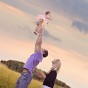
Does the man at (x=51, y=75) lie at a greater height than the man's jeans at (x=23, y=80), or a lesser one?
greater

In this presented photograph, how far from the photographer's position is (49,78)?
12.8 m

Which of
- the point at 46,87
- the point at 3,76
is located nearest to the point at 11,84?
the point at 3,76

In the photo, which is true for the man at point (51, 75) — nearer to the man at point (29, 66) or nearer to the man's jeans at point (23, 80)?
the man at point (29, 66)

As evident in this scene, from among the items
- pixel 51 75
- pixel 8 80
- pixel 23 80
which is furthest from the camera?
pixel 8 80

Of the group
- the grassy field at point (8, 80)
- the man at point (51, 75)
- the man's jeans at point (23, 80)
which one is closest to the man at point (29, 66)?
the man's jeans at point (23, 80)

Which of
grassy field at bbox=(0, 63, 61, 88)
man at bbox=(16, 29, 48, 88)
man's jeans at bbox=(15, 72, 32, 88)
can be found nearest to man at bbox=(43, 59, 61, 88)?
man at bbox=(16, 29, 48, 88)

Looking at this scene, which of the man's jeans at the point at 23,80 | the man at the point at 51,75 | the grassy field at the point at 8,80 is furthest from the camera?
the grassy field at the point at 8,80

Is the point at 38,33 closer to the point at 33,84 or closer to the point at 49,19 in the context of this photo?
the point at 49,19

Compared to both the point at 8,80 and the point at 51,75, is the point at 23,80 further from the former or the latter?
the point at 8,80

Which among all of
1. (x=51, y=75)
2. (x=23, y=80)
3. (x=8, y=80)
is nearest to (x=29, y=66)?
(x=23, y=80)

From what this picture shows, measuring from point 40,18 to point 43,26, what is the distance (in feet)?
0.81

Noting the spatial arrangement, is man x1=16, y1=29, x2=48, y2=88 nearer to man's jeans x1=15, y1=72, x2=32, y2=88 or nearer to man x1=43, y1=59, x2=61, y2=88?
man's jeans x1=15, y1=72, x2=32, y2=88

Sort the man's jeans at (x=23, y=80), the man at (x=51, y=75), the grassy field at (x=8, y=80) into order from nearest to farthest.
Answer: the man's jeans at (x=23, y=80)
the man at (x=51, y=75)
the grassy field at (x=8, y=80)

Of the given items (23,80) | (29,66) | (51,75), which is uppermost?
(51,75)
